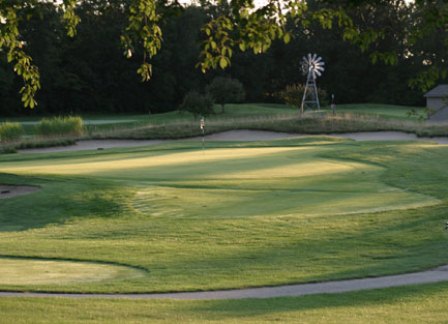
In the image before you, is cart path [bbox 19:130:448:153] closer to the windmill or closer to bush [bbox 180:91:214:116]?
the windmill

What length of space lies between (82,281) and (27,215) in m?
7.90

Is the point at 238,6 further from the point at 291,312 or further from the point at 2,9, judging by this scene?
the point at 291,312

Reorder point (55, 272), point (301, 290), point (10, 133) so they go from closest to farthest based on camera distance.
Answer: point (301, 290) < point (55, 272) < point (10, 133)

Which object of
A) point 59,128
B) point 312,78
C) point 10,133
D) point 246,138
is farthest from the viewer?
point 312,78

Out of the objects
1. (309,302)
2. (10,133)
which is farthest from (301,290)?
(10,133)

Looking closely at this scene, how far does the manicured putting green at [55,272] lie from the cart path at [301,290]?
1.18 metres

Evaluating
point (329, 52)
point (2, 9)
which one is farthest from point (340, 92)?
point (2, 9)

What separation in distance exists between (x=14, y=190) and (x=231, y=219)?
7233 mm

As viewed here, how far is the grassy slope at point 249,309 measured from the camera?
9500mm

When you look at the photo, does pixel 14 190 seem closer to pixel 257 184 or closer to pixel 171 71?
pixel 257 184

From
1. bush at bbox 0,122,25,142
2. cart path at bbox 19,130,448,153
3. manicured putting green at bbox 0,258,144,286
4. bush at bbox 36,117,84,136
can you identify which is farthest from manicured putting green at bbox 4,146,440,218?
bush at bbox 36,117,84,136

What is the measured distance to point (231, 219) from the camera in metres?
18.3

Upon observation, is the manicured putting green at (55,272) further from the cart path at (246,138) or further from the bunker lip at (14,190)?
the cart path at (246,138)

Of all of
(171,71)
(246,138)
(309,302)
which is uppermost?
(171,71)
